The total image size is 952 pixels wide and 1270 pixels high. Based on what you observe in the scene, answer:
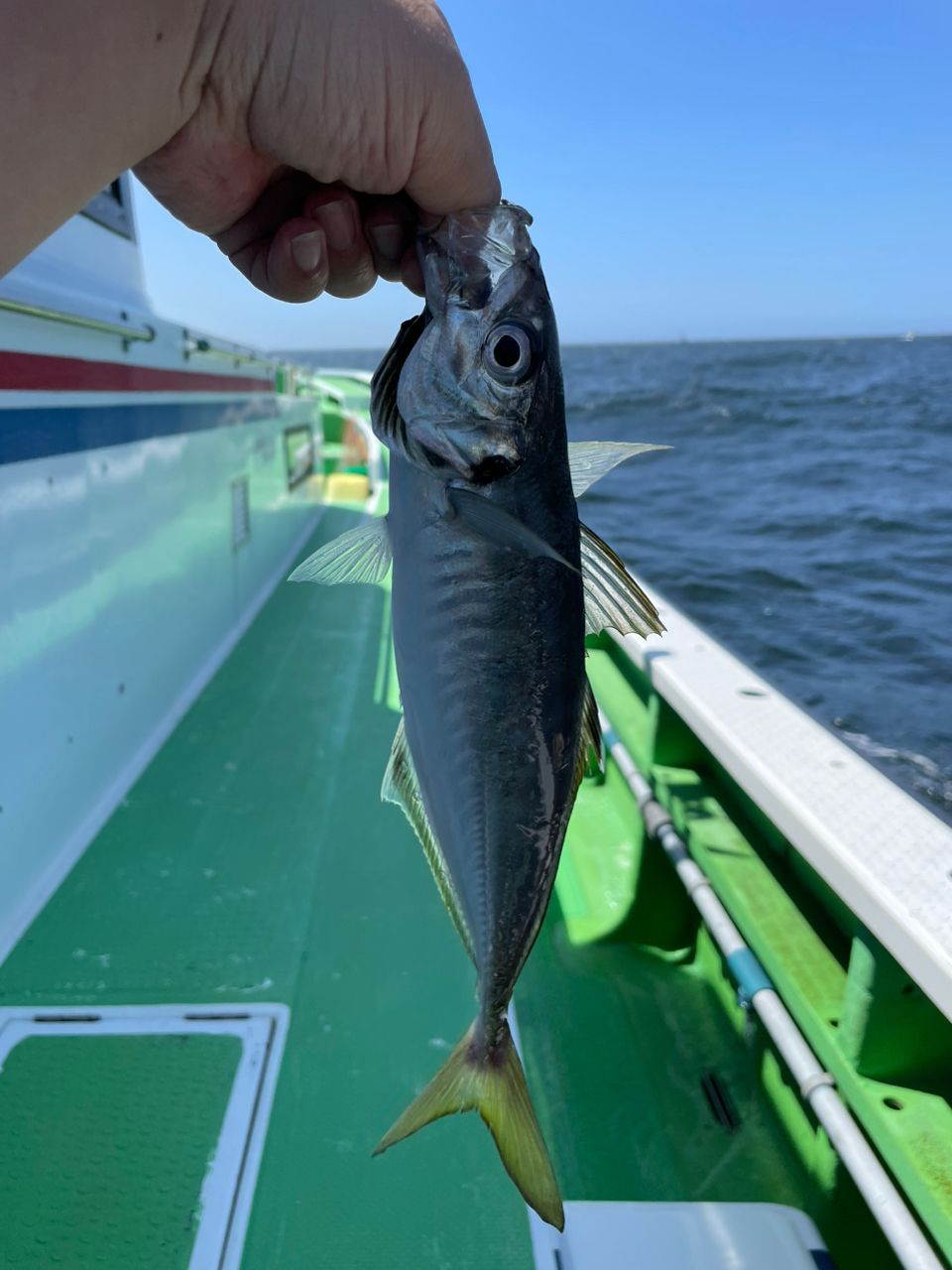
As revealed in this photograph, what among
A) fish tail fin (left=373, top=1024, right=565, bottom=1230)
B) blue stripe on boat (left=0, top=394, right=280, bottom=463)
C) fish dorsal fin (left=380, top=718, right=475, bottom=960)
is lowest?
fish tail fin (left=373, top=1024, right=565, bottom=1230)

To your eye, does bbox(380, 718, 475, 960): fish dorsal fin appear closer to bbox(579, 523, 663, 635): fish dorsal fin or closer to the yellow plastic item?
bbox(579, 523, 663, 635): fish dorsal fin

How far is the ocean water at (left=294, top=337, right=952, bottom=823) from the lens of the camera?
7152 mm

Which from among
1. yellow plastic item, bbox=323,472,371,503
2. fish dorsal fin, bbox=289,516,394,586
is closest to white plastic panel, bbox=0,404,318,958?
fish dorsal fin, bbox=289,516,394,586

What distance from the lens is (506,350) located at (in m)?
1.22

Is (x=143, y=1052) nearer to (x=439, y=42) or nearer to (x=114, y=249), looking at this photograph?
(x=439, y=42)

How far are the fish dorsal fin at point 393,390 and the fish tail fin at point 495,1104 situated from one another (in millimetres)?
945

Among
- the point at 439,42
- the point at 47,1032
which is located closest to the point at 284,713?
the point at 47,1032

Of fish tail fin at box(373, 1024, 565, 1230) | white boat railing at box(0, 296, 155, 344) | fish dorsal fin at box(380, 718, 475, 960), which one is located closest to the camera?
fish tail fin at box(373, 1024, 565, 1230)

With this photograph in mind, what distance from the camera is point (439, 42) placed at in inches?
47.5

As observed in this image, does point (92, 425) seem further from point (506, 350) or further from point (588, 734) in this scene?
point (588, 734)

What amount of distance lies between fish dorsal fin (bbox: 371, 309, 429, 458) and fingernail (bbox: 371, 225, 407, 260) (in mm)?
317

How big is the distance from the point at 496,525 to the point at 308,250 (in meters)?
0.64

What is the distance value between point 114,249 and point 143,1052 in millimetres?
3632

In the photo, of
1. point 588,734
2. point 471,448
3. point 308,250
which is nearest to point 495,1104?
point 588,734
